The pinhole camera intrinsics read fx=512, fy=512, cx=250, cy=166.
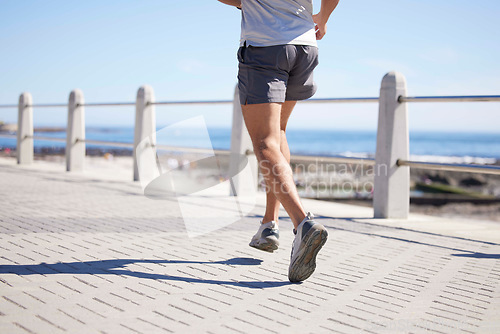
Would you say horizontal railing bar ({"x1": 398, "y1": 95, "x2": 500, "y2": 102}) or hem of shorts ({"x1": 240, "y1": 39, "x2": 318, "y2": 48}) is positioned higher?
hem of shorts ({"x1": 240, "y1": 39, "x2": 318, "y2": 48})

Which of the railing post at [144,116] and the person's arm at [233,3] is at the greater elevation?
the person's arm at [233,3]

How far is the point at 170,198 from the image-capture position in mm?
Result: 5070

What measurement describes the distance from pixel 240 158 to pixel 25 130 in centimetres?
572

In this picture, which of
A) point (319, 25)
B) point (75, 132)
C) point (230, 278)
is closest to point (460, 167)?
point (319, 25)

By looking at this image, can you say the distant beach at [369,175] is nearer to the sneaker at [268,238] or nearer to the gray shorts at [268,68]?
the sneaker at [268,238]

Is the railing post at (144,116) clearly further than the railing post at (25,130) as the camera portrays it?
No

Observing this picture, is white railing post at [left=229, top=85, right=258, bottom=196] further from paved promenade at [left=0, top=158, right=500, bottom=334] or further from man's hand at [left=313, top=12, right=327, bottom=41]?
man's hand at [left=313, top=12, right=327, bottom=41]

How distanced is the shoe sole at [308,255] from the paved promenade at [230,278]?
5cm

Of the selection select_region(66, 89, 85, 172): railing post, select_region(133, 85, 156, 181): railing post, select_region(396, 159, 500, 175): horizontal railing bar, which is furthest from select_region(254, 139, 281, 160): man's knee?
select_region(66, 89, 85, 172): railing post

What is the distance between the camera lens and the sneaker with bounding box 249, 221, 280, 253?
257cm

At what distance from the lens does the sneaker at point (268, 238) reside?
257 cm

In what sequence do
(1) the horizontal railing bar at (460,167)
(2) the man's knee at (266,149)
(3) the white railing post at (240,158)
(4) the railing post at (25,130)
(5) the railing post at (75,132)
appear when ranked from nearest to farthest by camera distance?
(2) the man's knee at (266,149) < (1) the horizontal railing bar at (460,167) < (3) the white railing post at (240,158) < (5) the railing post at (75,132) < (4) the railing post at (25,130)

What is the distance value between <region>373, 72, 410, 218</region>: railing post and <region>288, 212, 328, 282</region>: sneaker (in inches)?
85.9

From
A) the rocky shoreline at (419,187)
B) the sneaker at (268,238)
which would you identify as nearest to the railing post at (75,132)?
the rocky shoreline at (419,187)
